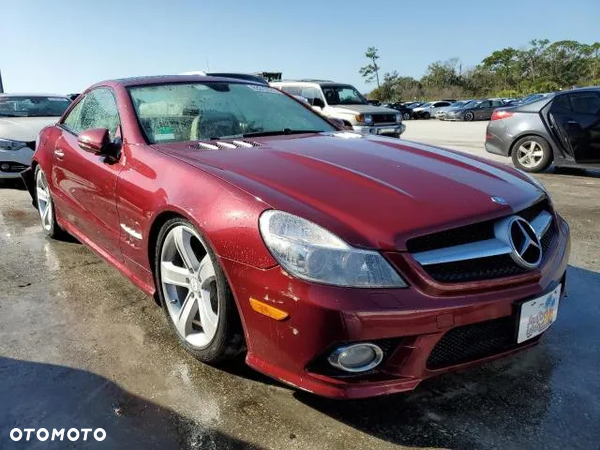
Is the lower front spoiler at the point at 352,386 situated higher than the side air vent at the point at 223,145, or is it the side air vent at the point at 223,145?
the side air vent at the point at 223,145

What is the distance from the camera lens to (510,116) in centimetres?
835

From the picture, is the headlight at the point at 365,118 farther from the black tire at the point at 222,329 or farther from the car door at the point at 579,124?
the black tire at the point at 222,329

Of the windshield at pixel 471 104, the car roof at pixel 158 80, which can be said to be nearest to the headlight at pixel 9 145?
the car roof at pixel 158 80

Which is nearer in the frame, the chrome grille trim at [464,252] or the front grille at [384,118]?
the chrome grille trim at [464,252]

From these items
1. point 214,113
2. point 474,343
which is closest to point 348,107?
point 214,113

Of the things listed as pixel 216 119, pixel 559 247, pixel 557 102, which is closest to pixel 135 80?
pixel 216 119

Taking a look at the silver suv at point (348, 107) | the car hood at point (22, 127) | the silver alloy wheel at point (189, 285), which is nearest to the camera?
the silver alloy wheel at point (189, 285)

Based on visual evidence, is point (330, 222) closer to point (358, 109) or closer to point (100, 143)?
point (100, 143)

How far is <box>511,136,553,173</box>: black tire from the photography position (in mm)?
7887

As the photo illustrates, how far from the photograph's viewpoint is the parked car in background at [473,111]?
32.7 m

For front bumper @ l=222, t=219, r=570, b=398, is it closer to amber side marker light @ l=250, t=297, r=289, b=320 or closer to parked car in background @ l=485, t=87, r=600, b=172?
amber side marker light @ l=250, t=297, r=289, b=320

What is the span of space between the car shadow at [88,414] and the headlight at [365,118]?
10.7 metres

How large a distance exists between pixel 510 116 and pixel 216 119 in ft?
21.3

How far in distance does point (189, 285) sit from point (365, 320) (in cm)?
102
